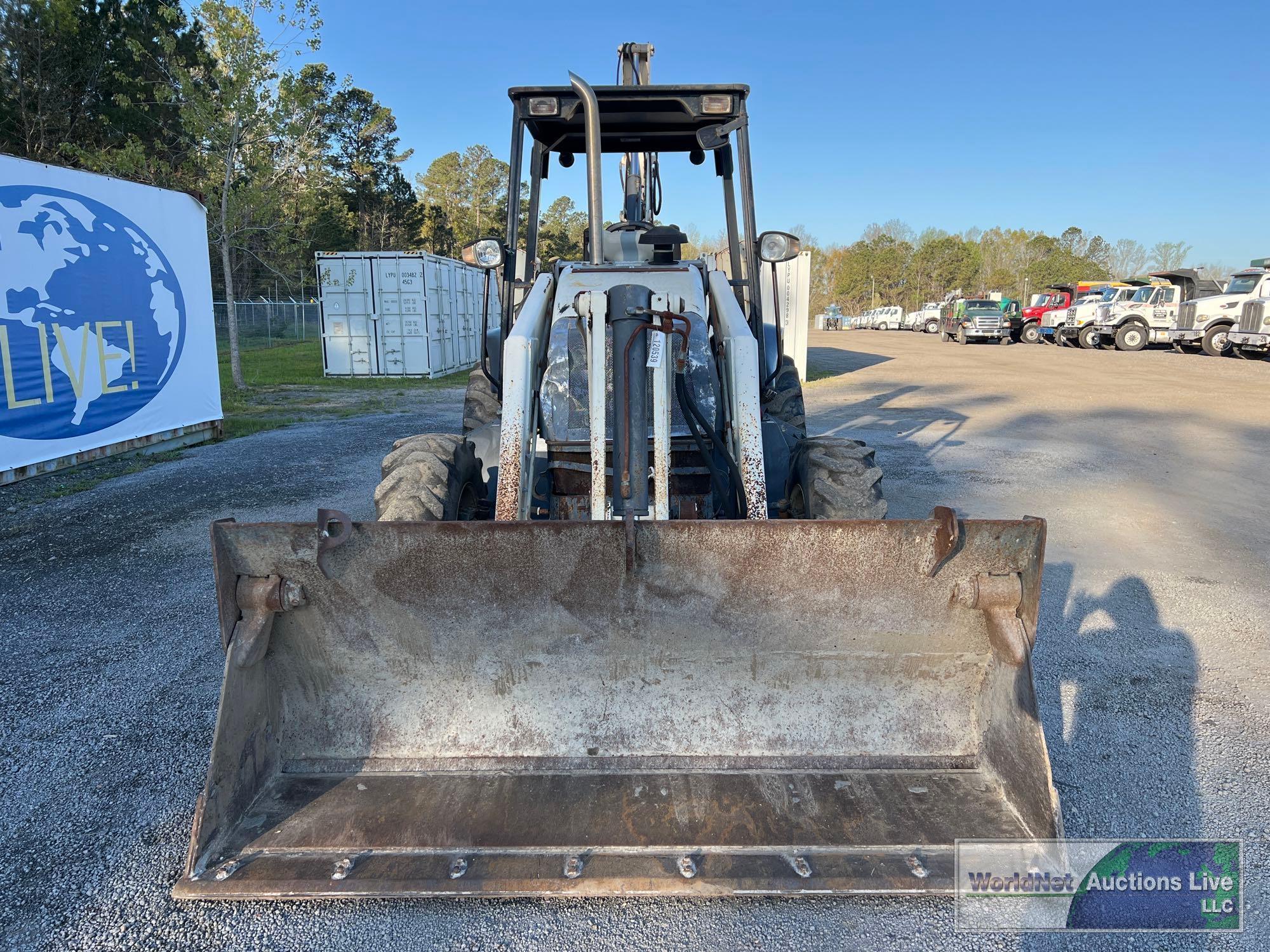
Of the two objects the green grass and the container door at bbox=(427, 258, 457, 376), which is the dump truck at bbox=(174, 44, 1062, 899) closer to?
the green grass

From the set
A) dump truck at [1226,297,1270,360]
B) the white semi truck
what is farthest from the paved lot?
the white semi truck

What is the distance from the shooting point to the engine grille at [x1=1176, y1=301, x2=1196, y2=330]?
27859 mm

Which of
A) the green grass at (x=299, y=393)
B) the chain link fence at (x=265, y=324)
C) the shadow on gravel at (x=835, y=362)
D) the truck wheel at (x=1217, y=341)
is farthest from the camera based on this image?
the chain link fence at (x=265, y=324)

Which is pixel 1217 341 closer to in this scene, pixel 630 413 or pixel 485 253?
pixel 485 253

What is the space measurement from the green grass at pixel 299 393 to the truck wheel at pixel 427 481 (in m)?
8.76

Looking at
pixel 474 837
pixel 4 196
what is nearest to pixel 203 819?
pixel 474 837

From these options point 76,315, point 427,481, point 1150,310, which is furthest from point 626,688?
point 1150,310

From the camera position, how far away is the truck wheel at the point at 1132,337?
31.0 meters

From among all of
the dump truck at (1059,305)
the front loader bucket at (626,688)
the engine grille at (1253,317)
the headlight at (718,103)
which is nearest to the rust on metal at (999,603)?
the front loader bucket at (626,688)

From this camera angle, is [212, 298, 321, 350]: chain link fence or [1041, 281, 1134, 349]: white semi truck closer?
[212, 298, 321, 350]: chain link fence

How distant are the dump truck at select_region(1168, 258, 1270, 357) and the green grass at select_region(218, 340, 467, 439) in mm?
23944

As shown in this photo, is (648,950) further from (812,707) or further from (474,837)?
(812,707)

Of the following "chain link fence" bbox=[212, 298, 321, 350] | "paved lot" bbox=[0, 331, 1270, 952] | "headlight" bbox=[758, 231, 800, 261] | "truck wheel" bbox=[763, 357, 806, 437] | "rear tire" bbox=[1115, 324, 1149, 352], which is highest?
"chain link fence" bbox=[212, 298, 321, 350]

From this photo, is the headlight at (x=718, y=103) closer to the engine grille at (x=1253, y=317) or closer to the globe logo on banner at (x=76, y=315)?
the globe logo on banner at (x=76, y=315)
